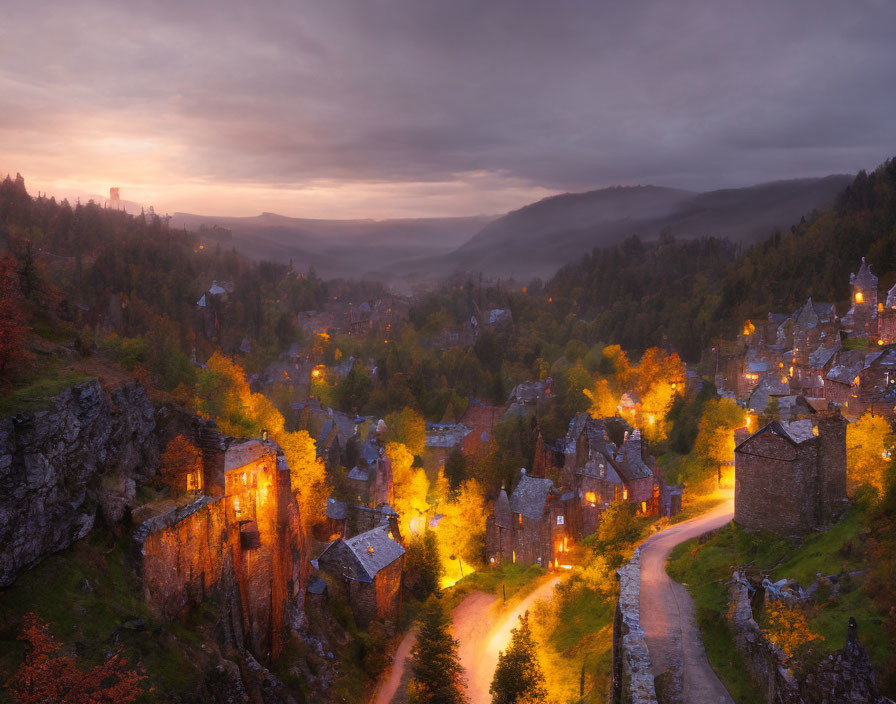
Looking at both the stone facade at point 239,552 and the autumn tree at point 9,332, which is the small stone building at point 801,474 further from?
the autumn tree at point 9,332

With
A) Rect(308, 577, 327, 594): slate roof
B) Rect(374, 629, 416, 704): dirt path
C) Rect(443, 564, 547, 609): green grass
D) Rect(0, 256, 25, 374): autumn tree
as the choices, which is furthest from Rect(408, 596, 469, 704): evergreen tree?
→ Rect(0, 256, 25, 374): autumn tree

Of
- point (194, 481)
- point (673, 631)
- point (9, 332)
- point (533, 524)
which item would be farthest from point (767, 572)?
point (9, 332)

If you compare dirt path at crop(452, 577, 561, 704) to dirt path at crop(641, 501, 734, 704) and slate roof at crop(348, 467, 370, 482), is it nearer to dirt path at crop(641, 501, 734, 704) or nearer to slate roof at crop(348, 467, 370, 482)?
dirt path at crop(641, 501, 734, 704)

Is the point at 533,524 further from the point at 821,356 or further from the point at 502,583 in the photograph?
the point at 821,356

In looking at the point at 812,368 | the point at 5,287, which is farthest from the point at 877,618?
the point at 812,368

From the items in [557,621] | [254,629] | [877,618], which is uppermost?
[877,618]

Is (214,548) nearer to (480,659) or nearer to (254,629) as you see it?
(254,629)
